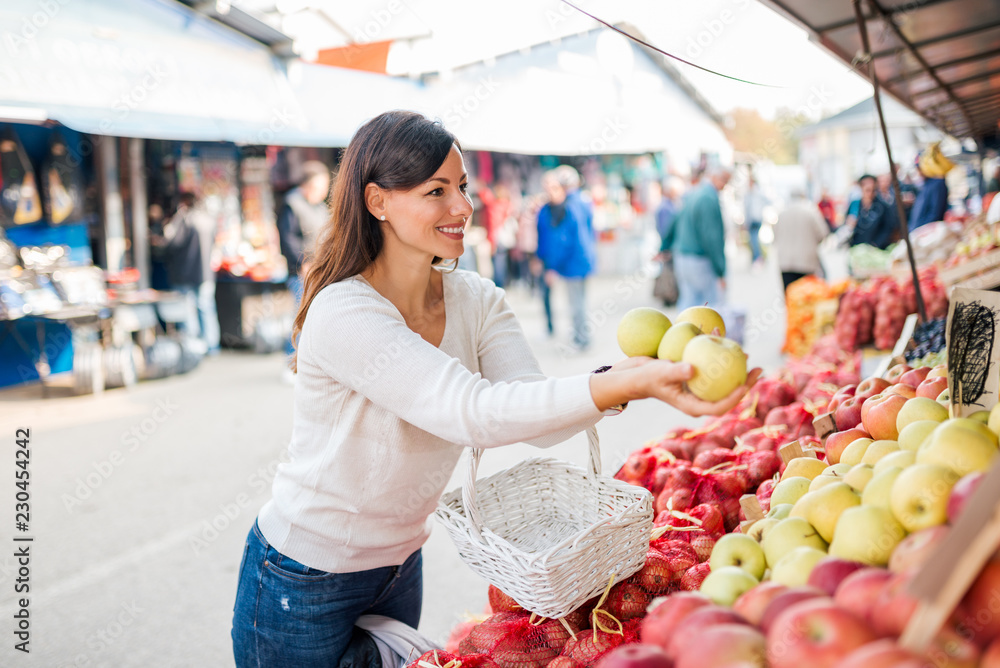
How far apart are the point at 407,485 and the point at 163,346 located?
7732 millimetres

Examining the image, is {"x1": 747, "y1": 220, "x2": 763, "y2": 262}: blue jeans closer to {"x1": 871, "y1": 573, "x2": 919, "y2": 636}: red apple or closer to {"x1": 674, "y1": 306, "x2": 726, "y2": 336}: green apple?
{"x1": 674, "y1": 306, "x2": 726, "y2": 336}: green apple

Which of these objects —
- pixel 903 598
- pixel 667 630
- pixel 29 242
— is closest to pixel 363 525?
pixel 667 630

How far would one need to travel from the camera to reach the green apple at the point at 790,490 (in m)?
1.72

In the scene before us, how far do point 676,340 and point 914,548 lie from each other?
0.55 m

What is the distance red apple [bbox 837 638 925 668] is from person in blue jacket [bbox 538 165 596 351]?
8445 millimetres

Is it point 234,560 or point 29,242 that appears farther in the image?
point 29,242

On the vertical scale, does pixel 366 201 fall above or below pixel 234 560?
above

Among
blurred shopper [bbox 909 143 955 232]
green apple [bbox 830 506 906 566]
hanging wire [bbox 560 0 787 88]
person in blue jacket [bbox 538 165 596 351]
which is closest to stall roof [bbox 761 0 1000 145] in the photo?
hanging wire [bbox 560 0 787 88]

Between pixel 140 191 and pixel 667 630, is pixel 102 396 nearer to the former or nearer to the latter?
pixel 140 191

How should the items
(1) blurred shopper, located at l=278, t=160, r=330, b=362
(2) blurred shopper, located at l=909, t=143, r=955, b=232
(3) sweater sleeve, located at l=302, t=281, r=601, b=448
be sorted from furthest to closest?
1. (2) blurred shopper, located at l=909, t=143, r=955, b=232
2. (1) blurred shopper, located at l=278, t=160, r=330, b=362
3. (3) sweater sleeve, located at l=302, t=281, r=601, b=448

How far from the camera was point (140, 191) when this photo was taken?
31.5ft

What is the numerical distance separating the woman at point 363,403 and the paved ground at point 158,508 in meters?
1.61

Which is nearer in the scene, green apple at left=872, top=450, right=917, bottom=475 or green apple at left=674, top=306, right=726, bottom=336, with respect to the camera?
green apple at left=872, top=450, right=917, bottom=475

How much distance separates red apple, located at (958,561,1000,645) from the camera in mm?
922
